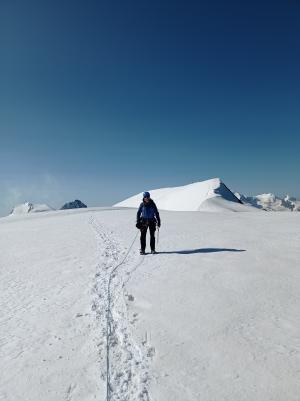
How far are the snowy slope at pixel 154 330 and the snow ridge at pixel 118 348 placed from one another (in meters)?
0.02

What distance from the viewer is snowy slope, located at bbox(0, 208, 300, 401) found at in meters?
3.81

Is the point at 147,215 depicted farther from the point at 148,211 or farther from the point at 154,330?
the point at 154,330

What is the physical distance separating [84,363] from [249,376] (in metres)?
→ 2.20

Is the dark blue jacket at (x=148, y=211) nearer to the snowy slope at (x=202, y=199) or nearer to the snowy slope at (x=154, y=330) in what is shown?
the snowy slope at (x=154, y=330)

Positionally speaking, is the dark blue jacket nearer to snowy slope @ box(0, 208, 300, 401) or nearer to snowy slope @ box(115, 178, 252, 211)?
snowy slope @ box(0, 208, 300, 401)

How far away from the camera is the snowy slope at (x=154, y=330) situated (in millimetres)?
3809

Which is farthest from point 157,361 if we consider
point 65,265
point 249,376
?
point 65,265

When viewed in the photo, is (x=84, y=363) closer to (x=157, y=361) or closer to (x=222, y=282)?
(x=157, y=361)

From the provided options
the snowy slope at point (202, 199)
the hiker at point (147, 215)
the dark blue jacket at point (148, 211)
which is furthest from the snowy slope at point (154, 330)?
the snowy slope at point (202, 199)

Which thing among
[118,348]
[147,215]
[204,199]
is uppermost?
[204,199]

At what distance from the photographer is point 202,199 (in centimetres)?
6538

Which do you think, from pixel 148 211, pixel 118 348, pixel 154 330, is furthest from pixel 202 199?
pixel 118 348

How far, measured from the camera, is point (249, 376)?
12.9ft

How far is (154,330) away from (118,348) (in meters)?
0.78
